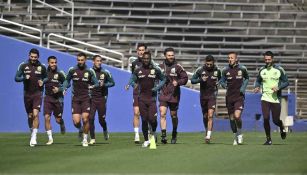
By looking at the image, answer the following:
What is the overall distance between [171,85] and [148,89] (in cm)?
183

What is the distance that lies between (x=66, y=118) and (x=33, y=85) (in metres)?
10.7

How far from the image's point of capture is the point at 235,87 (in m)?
20.8

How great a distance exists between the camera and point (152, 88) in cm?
1898

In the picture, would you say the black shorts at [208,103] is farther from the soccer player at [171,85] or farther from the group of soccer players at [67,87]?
the group of soccer players at [67,87]

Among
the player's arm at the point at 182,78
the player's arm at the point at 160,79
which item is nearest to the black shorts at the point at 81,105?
the player's arm at the point at 160,79

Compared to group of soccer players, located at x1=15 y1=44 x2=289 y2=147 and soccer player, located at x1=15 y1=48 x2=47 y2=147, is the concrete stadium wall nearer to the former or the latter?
group of soccer players, located at x1=15 y1=44 x2=289 y2=147

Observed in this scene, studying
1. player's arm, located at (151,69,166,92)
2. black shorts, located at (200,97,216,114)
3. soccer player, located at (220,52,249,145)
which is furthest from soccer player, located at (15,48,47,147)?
soccer player, located at (220,52,249,145)

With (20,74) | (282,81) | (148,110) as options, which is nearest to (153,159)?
(148,110)

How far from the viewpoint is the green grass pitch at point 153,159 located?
12.8 m

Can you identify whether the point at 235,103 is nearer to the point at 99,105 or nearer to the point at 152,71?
the point at 152,71

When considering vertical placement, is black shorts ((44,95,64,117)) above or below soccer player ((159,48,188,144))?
below

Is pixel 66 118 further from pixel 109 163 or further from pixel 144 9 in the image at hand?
pixel 109 163

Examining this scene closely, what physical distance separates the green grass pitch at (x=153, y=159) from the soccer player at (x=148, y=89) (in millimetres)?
558

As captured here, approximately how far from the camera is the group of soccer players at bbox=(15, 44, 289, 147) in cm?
1903
